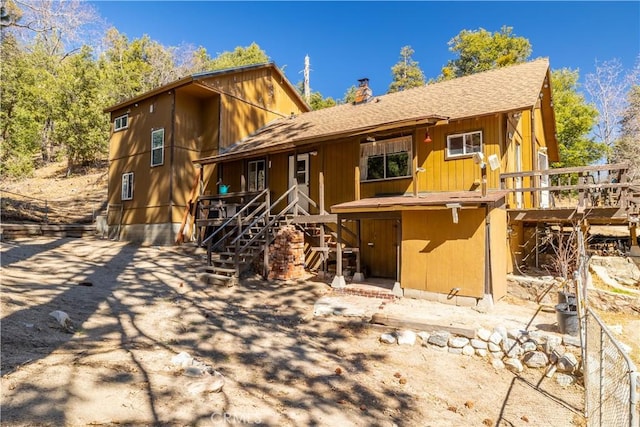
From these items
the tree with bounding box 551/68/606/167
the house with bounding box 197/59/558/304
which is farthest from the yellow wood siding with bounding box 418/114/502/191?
the tree with bounding box 551/68/606/167

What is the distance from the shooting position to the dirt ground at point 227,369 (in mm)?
3504

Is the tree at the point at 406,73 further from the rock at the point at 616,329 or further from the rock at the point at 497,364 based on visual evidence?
the rock at the point at 497,364

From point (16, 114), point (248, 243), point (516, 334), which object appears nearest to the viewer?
point (516, 334)

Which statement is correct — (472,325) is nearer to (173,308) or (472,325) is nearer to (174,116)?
(173,308)

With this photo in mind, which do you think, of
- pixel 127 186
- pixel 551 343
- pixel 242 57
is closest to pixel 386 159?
pixel 551 343

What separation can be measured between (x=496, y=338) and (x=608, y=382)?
2.70 m

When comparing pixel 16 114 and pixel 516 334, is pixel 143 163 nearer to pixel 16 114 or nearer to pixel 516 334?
pixel 16 114

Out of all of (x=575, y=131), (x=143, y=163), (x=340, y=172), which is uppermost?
(x=575, y=131)

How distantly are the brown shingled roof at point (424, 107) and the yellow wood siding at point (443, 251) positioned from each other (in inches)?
107

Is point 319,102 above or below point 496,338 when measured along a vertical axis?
above

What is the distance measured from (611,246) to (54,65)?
1520 inches

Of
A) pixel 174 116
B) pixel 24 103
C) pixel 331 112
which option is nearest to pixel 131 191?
pixel 174 116

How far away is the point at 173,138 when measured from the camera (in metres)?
15.7

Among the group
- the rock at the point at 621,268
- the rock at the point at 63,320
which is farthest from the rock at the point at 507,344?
the rock at the point at 63,320
